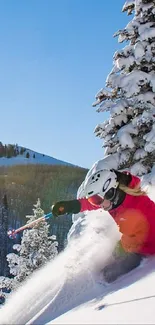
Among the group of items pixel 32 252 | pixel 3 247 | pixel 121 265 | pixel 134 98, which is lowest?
pixel 3 247

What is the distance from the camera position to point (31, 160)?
8338cm

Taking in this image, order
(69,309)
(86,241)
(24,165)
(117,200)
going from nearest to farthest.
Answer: (69,309)
(117,200)
(86,241)
(24,165)

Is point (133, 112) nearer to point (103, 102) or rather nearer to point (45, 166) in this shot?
point (103, 102)

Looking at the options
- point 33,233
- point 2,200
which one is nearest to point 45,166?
point 2,200

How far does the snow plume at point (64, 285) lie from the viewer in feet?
14.8

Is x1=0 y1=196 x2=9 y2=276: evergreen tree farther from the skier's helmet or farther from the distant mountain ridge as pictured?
the skier's helmet

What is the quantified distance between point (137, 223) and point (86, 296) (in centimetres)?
154

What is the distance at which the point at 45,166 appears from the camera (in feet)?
271

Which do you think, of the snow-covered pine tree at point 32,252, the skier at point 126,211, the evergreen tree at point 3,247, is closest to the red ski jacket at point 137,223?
the skier at point 126,211

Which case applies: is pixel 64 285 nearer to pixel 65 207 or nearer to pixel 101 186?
pixel 101 186

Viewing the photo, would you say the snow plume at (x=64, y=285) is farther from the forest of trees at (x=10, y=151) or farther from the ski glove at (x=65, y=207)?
the forest of trees at (x=10, y=151)

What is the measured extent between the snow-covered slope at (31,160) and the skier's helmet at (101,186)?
7350cm

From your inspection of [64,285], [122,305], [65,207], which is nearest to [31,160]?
[65,207]

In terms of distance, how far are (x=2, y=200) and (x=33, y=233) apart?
57.8 metres
